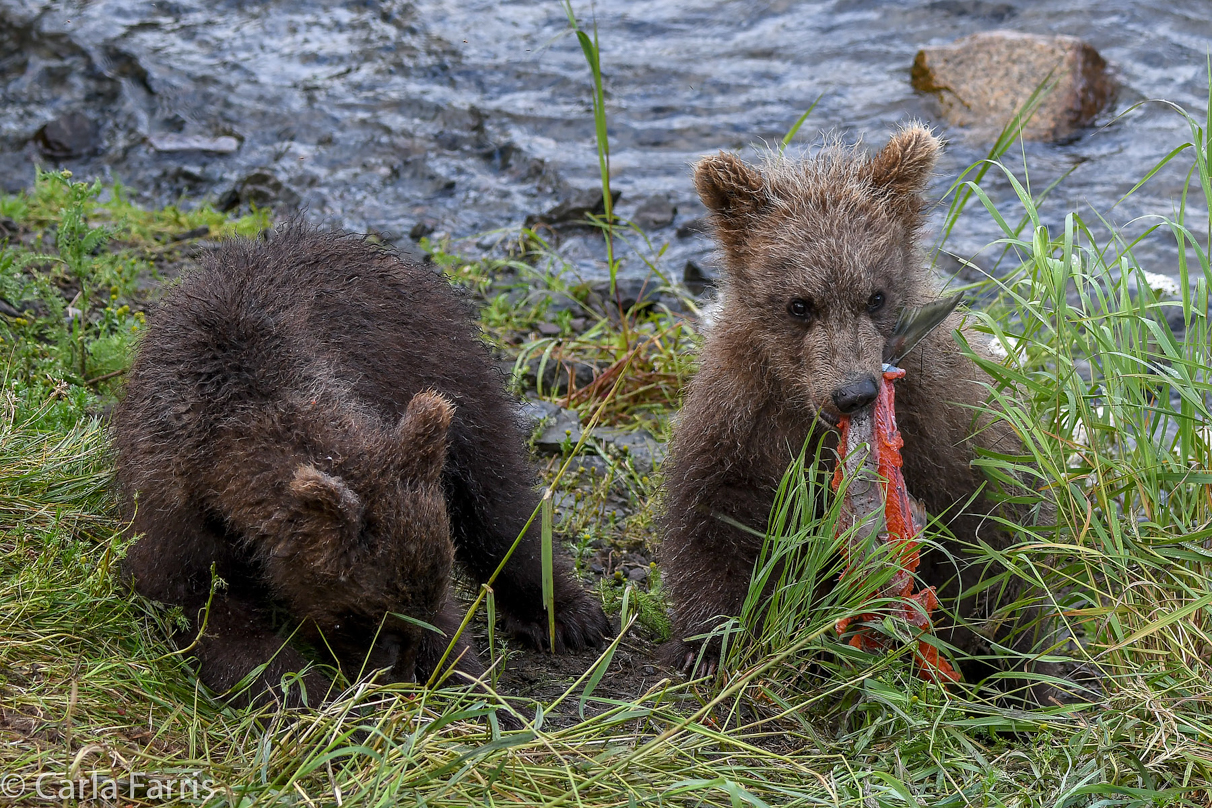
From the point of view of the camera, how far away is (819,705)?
4.29 meters

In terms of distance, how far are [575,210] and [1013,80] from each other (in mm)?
4644

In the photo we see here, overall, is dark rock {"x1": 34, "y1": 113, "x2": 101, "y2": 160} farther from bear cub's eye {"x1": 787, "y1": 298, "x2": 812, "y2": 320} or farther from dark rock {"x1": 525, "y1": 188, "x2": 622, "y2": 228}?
bear cub's eye {"x1": 787, "y1": 298, "x2": 812, "y2": 320}

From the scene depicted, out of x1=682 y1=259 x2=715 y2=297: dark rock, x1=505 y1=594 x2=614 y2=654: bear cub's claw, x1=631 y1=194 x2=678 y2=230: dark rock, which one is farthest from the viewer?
x1=631 y1=194 x2=678 y2=230: dark rock

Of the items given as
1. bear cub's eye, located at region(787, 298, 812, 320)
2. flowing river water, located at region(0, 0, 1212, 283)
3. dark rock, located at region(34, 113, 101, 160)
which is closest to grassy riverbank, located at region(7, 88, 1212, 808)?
bear cub's eye, located at region(787, 298, 812, 320)

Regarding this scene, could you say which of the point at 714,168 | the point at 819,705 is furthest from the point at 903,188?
the point at 819,705

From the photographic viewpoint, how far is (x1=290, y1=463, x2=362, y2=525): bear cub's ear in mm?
3475

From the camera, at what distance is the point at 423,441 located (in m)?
3.73

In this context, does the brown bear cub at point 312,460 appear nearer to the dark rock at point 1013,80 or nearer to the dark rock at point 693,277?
the dark rock at point 693,277

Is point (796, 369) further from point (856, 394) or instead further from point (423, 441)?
point (423, 441)

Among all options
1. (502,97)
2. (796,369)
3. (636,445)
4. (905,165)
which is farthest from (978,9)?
(796,369)

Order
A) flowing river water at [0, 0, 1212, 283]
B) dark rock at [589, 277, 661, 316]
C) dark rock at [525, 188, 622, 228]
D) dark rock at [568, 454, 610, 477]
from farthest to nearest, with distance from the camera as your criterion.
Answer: flowing river water at [0, 0, 1212, 283] → dark rock at [525, 188, 622, 228] → dark rock at [589, 277, 661, 316] → dark rock at [568, 454, 610, 477]

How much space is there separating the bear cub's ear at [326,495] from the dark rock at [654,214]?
22.0 feet

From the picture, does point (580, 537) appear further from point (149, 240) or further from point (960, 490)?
point (149, 240)

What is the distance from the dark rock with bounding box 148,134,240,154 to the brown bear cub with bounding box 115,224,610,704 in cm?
659
